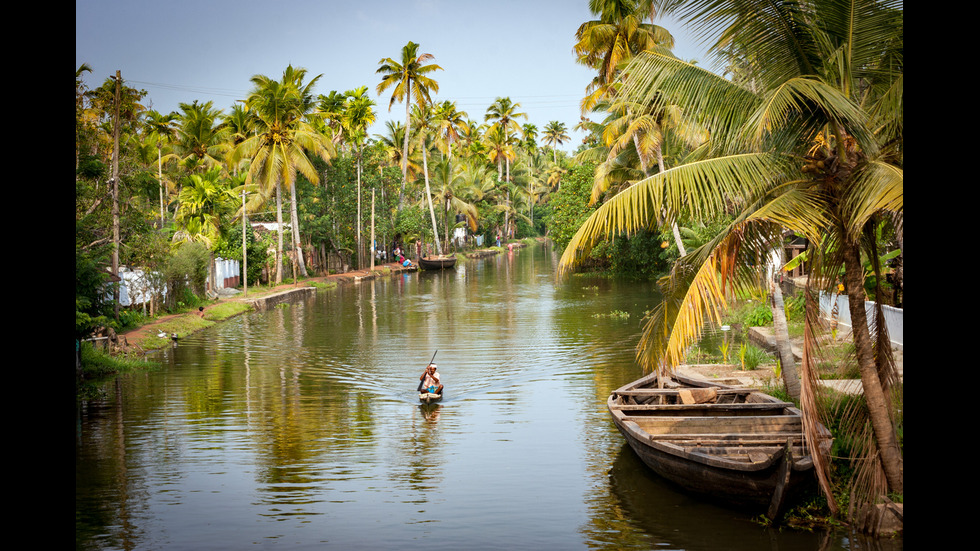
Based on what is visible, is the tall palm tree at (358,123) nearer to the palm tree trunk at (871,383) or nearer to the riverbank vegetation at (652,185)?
the riverbank vegetation at (652,185)

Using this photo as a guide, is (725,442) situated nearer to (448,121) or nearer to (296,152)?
(296,152)

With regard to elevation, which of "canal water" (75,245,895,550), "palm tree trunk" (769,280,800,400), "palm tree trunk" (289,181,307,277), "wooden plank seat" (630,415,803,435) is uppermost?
"palm tree trunk" (289,181,307,277)

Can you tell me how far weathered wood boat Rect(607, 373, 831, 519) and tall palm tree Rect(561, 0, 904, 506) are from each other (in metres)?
0.85

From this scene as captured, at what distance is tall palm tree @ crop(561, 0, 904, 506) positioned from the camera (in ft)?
25.1

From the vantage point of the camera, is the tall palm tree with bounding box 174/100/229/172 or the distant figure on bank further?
the tall palm tree with bounding box 174/100/229/172

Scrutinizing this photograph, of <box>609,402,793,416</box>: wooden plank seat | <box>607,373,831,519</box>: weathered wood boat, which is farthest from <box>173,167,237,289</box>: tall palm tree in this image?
<box>607,373,831,519</box>: weathered wood boat

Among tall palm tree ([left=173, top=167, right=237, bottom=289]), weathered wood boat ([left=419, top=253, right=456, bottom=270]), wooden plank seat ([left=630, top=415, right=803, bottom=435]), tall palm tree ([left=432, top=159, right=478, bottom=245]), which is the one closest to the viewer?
wooden plank seat ([left=630, top=415, right=803, bottom=435])

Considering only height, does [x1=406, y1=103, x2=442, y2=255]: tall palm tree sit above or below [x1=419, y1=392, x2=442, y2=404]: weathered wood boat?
above

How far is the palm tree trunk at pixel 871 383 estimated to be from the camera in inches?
316

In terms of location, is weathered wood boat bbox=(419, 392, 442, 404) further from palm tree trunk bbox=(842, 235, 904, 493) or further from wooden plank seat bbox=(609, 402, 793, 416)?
palm tree trunk bbox=(842, 235, 904, 493)

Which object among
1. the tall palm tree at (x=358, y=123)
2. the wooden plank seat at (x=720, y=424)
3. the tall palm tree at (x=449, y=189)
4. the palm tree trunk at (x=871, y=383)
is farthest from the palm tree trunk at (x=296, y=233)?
the palm tree trunk at (x=871, y=383)

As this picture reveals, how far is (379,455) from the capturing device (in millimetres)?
12375

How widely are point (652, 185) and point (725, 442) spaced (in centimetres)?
359
